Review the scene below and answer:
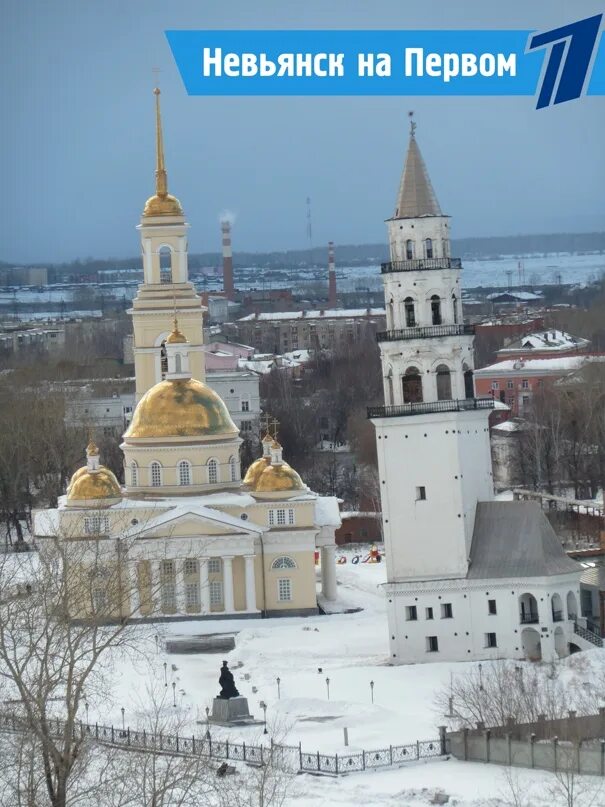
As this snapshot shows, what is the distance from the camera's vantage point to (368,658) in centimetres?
5075

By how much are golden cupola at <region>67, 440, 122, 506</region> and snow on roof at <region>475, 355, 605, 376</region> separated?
148 feet

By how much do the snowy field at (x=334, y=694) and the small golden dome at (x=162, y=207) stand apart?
41.5 feet

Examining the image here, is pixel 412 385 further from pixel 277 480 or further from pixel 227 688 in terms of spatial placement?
pixel 227 688

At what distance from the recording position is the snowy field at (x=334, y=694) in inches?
1497

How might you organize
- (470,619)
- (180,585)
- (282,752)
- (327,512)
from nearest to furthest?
(282,752) → (470,619) → (180,585) → (327,512)

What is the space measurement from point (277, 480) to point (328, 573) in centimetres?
229

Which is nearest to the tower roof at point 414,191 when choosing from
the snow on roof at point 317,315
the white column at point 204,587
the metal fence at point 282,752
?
the white column at point 204,587

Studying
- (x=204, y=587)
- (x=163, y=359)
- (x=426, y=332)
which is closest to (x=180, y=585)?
(x=204, y=587)

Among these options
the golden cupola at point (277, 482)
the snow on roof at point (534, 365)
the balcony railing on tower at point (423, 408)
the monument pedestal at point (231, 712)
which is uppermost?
the snow on roof at point (534, 365)

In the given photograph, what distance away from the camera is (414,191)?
169ft

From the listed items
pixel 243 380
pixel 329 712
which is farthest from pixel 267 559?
pixel 243 380

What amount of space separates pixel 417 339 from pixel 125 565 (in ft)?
24.7

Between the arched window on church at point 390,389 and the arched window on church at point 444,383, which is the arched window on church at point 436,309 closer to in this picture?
the arched window on church at point 444,383

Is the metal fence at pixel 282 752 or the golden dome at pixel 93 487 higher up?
the golden dome at pixel 93 487
